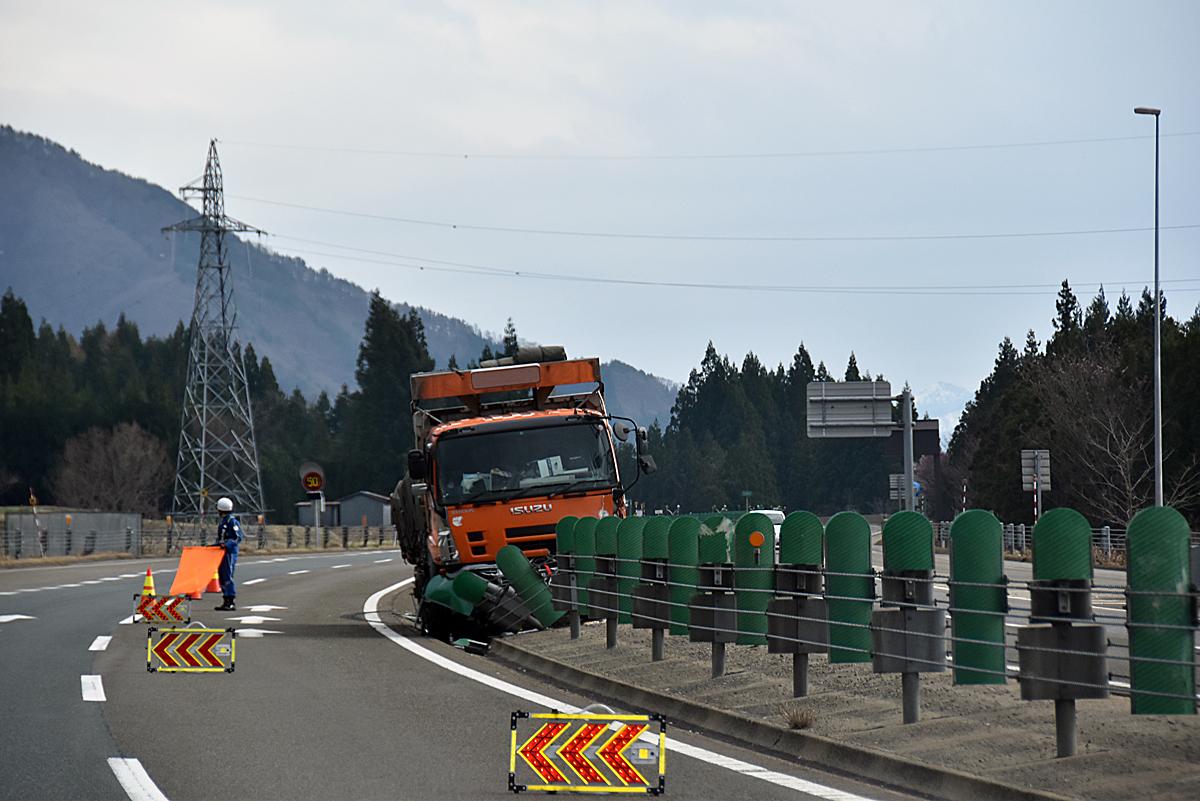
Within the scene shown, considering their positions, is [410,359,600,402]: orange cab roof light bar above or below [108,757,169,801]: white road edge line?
above

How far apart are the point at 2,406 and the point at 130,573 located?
3915 inches

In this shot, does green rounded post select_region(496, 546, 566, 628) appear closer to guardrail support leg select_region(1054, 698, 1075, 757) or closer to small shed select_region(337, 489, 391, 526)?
guardrail support leg select_region(1054, 698, 1075, 757)

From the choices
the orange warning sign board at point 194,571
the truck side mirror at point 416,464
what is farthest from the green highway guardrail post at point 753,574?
the orange warning sign board at point 194,571

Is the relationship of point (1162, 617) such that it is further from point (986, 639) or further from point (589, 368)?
point (589, 368)

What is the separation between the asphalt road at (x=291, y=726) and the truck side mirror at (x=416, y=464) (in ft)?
6.84

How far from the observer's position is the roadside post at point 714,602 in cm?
1383

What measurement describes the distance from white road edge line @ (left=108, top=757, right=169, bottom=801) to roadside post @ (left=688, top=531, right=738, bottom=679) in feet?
17.2

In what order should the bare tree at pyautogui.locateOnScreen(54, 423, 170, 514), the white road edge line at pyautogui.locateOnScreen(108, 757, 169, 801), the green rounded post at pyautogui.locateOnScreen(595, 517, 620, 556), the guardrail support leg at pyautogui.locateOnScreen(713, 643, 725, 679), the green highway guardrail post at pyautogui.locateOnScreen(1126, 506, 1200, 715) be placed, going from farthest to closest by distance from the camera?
the bare tree at pyautogui.locateOnScreen(54, 423, 170, 514) → the green rounded post at pyautogui.locateOnScreen(595, 517, 620, 556) → the guardrail support leg at pyautogui.locateOnScreen(713, 643, 725, 679) → the white road edge line at pyautogui.locateOnScreen(108, 757, 169, 801) → the green highway guardrail post at pyautogui.locateOnScreen(1126, 506, 1200, 715)

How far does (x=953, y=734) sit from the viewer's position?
33.9 ft

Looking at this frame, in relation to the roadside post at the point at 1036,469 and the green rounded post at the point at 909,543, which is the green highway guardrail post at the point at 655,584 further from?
the roadside post at the point at 1036,469

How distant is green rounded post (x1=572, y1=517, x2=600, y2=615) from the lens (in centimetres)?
1873

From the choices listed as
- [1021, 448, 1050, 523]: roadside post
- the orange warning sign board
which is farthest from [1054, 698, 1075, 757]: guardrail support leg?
[1021, 448, 1050, 523]: roadside post

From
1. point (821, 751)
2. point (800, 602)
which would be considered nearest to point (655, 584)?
point (800, 602)

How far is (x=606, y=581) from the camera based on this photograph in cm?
1777
